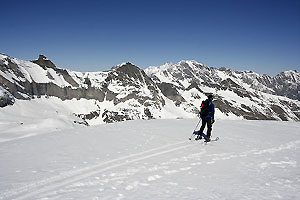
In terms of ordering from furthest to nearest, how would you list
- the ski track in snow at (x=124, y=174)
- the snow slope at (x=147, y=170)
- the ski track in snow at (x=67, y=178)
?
the ski track in snow at (x=124, y=174)
the snow slope at (x=147, y=170)
the ski track in snow at (x=67, y=178)

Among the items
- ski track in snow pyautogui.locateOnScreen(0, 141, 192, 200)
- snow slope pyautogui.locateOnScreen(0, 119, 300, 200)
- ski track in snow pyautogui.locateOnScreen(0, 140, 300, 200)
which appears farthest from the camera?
ski track in snow pyautogui.locateOnScreen(0, 140, 300, 200)

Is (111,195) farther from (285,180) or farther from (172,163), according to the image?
(285,180)

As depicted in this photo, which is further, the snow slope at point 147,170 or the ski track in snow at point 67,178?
the snow slope at point 147,170

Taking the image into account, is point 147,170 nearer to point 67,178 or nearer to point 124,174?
point 124,174

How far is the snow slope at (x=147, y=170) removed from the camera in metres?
6.46

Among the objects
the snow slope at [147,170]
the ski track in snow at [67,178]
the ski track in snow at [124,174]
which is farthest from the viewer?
the ski track in snow at [124,174]

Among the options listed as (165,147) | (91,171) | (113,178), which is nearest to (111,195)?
(113,178)

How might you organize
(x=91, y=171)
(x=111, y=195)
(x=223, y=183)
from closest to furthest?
(x=111, y=195) < (x=223, y=183) < (x=91, y=171)

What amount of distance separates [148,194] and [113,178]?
178 cm

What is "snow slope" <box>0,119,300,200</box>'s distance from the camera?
21.2ft

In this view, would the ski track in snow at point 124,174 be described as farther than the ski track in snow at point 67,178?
Yes

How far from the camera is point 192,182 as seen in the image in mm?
7320

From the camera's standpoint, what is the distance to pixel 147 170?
8.55 metres

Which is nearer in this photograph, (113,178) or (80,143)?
(113,178)
